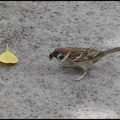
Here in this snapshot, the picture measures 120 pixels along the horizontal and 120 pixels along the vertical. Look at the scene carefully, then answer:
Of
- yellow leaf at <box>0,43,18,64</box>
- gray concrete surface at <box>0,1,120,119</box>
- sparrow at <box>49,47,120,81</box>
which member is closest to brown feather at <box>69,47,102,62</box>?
sparrow at <box>49,47,120,81</box>

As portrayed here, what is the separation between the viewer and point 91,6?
686 centimetres

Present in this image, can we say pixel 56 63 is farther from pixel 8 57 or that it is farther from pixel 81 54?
pixel 8 57

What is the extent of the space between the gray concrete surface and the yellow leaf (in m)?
0.13

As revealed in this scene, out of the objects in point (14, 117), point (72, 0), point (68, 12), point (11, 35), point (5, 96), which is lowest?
Result: point (14, 117)

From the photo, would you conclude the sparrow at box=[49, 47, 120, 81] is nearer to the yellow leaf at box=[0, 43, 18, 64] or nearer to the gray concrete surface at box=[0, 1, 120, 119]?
the gray concrete surface at box=[0, 1, 120, 119]

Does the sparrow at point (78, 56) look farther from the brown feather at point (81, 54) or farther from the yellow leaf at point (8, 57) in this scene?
the yellow leaf at point (8, 57)

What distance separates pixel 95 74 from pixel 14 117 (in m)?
1.89

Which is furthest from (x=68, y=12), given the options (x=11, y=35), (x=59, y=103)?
(x=59, y=103)

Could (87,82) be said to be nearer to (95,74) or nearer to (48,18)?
(95,74)

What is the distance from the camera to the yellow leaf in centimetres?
472

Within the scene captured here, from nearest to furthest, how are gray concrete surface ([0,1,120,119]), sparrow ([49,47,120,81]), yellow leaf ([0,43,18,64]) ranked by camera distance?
gray concrete surface ([0,1,120,119]) < sparrow ([49,47,120,81]) < yellow leaf ([0,43,18,64])

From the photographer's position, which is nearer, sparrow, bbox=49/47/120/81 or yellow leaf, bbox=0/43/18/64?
sparrow, bbox=49/47/120/81

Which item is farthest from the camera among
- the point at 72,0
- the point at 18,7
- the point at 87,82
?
the point at 72,0

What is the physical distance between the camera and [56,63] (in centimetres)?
496
